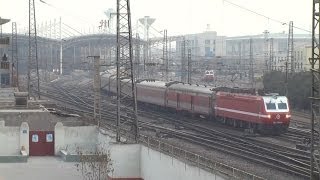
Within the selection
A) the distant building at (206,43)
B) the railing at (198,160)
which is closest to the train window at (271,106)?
the railing at (198,160)

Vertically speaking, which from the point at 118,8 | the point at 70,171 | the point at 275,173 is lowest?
the point at 70,171

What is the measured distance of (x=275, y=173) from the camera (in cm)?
1928

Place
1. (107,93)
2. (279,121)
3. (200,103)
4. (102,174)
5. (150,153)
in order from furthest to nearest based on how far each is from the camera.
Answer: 1. (107,93)
2. (200,103)
3. (279,121)
4. (102,174)
5. (150,153)

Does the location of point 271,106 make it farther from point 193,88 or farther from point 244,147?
point 193,88

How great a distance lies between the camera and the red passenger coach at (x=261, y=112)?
29719mm

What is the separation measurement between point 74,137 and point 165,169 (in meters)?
13.6

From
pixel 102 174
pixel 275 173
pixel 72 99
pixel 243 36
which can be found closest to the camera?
pixel 275 173

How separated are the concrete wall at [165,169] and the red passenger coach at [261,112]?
24.3ft

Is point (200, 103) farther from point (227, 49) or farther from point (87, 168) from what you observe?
point (227, 49)

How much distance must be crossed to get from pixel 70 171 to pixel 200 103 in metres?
12.1

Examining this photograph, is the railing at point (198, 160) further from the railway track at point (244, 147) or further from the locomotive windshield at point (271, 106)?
the locomotive windshield at point (271, 106)

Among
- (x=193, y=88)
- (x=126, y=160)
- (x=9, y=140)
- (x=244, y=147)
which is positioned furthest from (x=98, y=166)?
(x=193, y=88)

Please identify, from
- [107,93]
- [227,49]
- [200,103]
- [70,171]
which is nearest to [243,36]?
[227,49]

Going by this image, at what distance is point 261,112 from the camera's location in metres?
29.9
